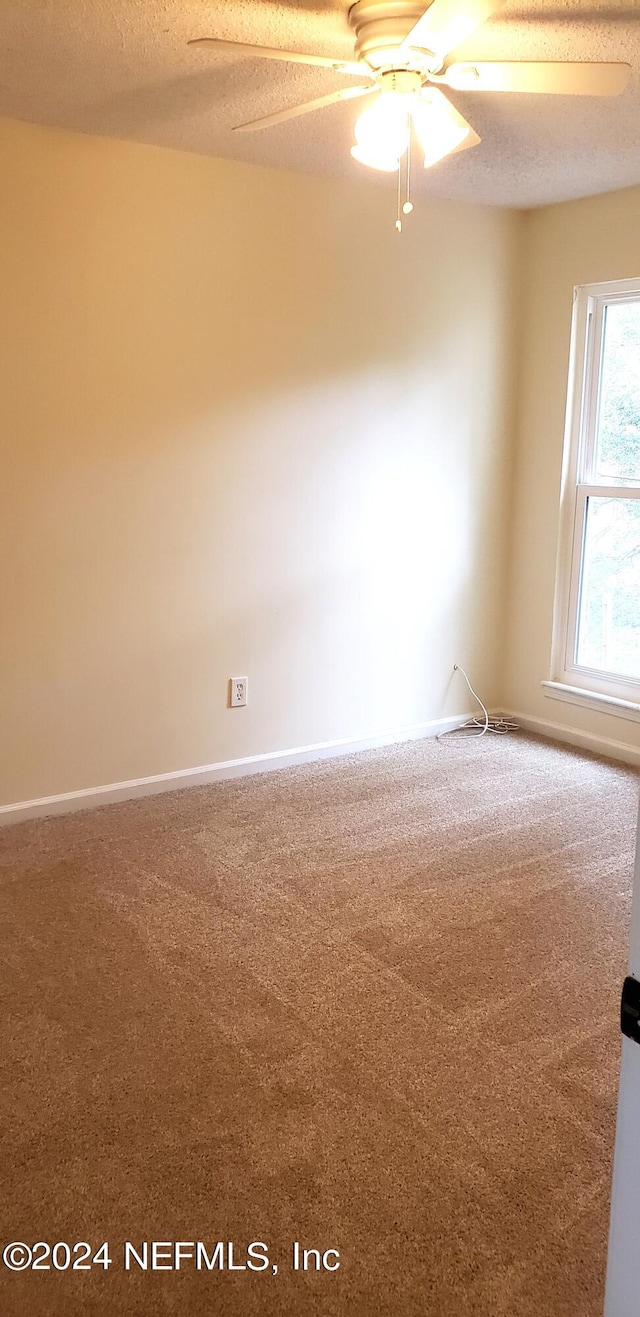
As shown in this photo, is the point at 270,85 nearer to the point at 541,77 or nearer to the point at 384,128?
the point at 384,128

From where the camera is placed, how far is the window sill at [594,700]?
416 cm

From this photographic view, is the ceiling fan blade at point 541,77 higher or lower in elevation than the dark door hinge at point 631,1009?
higher

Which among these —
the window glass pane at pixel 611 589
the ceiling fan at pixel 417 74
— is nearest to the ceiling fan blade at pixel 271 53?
the ceiling fan at pixel 417 74

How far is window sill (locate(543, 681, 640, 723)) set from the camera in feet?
13.6

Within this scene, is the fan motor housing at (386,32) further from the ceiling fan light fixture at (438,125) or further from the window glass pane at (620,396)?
the window glass pane at (620,396)

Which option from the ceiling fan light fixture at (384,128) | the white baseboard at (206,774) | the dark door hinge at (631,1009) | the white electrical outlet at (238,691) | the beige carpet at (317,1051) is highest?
the ceiling fan light fixture at (384,128)

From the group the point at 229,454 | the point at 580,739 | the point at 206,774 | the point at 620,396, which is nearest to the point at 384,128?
the point at 229,454

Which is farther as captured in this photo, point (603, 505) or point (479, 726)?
point (479, 726)

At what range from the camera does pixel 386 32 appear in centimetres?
227

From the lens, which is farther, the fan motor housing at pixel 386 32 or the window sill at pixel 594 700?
the window sill at pixel 594 700

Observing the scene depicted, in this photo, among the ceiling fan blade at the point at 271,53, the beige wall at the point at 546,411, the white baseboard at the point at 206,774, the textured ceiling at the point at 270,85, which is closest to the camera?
the ceiling fan blade at the point at 271,53

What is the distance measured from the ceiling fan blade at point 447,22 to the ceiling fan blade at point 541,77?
4.9 inches

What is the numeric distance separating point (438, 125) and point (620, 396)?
1949 mm

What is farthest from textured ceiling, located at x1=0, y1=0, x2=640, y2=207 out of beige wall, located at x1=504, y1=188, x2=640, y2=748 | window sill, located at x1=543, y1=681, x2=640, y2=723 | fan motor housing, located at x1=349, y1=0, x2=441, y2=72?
window sill, located at x1=543, y1=681, x2=640, y2=723
